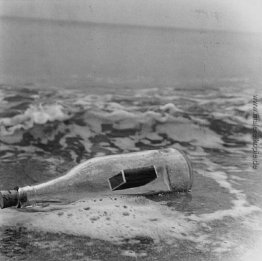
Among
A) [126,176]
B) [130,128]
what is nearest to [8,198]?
[126,176]

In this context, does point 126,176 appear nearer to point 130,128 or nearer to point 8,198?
point 8,198

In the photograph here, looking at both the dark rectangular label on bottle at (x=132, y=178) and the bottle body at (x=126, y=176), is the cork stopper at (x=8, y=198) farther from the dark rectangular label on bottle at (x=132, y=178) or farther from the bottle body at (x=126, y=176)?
the dark rectangular label on bottle at (x=132, y=178)

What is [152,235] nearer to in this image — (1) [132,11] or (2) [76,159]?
(2) [76,159]

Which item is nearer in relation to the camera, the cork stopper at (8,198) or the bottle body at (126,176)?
the cork stopper at (8,198)

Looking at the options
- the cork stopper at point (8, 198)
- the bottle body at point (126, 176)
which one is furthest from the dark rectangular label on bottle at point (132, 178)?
the cork stopper at point (8, 198)

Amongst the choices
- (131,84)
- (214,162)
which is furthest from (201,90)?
(214,162)
